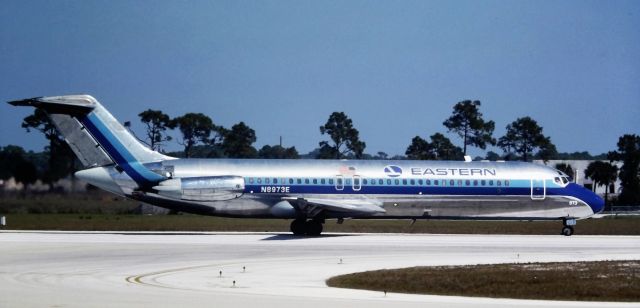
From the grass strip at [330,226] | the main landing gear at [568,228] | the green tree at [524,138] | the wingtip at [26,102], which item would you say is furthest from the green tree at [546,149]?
the wingtip at [26,102]

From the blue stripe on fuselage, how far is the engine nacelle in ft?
2.07

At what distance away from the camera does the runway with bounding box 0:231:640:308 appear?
20.2m

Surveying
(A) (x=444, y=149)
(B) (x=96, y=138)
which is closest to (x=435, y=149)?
(A) (x=444, y=149)

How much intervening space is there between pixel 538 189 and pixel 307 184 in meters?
11.4

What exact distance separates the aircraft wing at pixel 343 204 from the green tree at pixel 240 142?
57.1m

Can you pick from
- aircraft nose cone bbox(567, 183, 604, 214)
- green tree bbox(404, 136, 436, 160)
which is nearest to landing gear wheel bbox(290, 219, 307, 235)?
aircraft nose cone bbox(567, 183, 604, 214)

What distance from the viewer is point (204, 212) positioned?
143 feet

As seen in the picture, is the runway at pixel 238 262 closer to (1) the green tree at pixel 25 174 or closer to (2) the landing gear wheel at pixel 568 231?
(2) the landing gear wheel at pixel 568 231

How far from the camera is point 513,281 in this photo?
24.9 m

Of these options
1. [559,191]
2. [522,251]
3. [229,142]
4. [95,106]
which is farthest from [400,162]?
[229,142]

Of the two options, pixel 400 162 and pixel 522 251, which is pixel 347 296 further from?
pixel 400 162

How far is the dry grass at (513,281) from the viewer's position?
22.8m

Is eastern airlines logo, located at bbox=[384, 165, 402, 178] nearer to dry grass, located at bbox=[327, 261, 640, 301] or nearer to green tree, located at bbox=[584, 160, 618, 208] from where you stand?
dry grass, located at bbox=[327, 261, 640, 301]

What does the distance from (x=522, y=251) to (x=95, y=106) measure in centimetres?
1934
